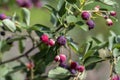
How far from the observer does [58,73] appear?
1.50 meters

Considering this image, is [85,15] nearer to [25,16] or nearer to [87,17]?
[87,17]

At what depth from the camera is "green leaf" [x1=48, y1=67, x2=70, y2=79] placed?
1.49m

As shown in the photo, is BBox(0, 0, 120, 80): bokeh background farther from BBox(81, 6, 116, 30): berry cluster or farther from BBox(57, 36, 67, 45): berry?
BBox(57, 36, 67, 45): berry

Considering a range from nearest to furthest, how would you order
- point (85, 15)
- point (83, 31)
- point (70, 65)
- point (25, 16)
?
point (85, 15), point (70, 65), point (25, 16), point (83, 31)

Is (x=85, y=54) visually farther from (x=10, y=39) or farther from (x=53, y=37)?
(x=10, y=39)

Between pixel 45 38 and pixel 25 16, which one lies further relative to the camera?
pixel 25 16

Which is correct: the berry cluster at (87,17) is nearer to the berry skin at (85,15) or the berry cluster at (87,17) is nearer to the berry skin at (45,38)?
the berry skin at (85,15)

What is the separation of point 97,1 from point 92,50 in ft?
0.57

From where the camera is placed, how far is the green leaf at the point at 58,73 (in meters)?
1.49

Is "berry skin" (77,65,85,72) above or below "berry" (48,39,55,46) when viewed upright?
below

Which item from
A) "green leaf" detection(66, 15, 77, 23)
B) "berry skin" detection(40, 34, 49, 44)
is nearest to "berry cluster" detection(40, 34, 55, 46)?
"berry skin" detection(40, 34, 49, 44)

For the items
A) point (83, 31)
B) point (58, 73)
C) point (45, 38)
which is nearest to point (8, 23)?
point (45, 38)

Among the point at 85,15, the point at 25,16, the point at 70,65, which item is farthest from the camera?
the point at 25,16

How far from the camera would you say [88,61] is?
1.49 metres
